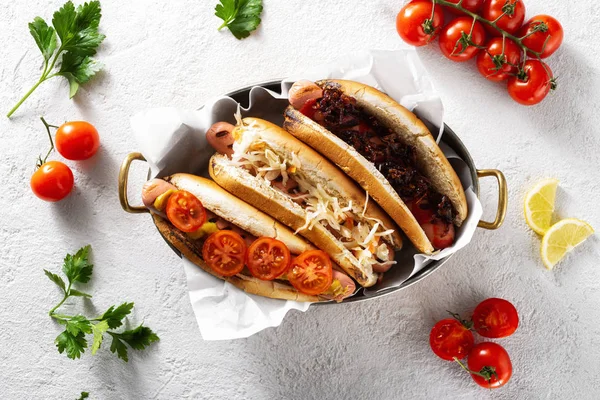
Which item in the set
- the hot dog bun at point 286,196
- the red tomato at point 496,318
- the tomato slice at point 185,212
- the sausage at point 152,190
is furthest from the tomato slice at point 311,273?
the red tomato at point 496,318

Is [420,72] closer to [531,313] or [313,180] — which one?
[313,180]

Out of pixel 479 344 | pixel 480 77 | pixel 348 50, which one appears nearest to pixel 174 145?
pixel 348 50

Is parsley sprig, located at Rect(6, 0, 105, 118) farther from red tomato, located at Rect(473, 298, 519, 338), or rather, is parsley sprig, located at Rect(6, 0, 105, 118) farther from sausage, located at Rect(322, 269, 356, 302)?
red tomato, located at Rect(473, 298, 519, 338)

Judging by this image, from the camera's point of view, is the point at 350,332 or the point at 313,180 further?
the point at 350,332

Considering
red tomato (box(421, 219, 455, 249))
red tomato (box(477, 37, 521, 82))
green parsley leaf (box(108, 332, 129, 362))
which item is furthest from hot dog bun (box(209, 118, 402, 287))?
green parsley leaf (box(108, 332, 129, 362))

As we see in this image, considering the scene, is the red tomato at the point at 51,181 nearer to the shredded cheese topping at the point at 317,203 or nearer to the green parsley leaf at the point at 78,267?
the green parsley leaf at the point at 78,267

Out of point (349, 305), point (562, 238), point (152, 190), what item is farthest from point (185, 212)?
point (562, 238)
